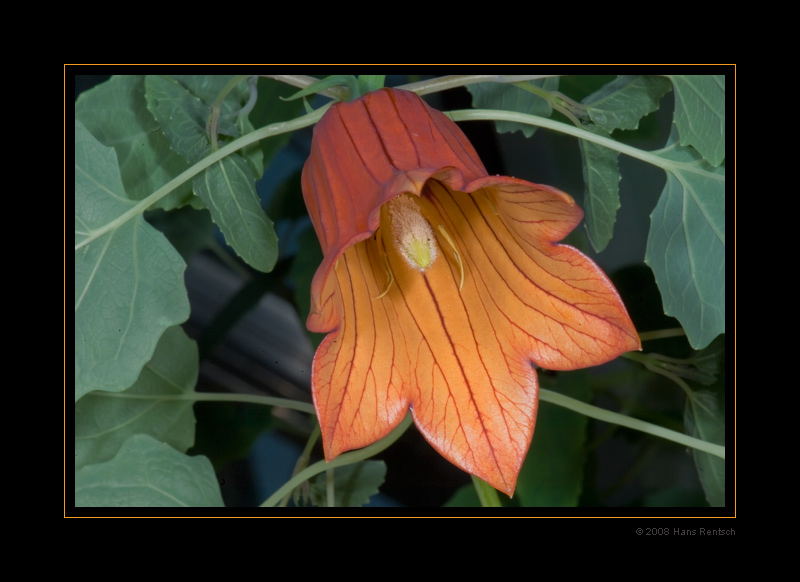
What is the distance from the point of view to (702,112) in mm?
760

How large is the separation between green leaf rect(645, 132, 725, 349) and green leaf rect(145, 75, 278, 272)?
450mm

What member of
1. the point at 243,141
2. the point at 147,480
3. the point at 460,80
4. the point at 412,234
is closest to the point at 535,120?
the point at 460,80

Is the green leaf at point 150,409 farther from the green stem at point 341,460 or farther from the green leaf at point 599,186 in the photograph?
the green leaf at point 599,186

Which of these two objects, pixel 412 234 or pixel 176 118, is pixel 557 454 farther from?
pixel 176 118

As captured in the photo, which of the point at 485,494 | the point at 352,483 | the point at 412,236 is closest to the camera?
the point at 412,236

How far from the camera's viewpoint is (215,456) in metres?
0.89

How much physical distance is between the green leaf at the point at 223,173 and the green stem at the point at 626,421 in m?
0.37

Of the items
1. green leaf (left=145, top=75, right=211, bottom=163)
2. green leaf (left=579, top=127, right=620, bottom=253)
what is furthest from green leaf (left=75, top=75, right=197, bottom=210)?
green leaf (left=579, top=127, right=620, bottom=253)

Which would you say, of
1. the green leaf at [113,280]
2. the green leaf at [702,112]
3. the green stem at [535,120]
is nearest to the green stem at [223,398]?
the green leaf at [113,280]

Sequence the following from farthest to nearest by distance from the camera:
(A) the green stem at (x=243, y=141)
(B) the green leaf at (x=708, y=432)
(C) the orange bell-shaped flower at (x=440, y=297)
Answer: (B) the green leaf at (x=708, y=432), (A) the green stem at (x=243, y=141), (C) the orange bell-shaped flower at (x=440, y=297)

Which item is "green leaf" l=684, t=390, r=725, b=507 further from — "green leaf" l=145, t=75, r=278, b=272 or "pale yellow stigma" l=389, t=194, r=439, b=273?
"green leaf" l=145, t=75, r=278, b=272

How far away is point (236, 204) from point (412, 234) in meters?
0.21

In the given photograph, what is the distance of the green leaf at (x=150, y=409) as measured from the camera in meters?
0.86
